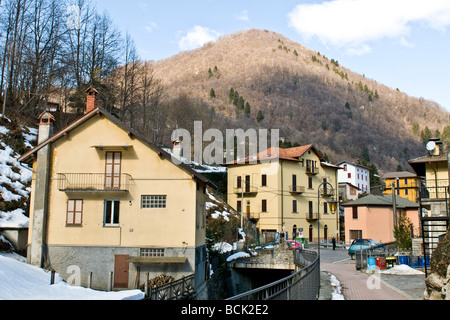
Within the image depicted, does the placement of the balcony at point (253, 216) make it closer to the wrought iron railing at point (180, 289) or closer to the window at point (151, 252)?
the window at point (151, 252)

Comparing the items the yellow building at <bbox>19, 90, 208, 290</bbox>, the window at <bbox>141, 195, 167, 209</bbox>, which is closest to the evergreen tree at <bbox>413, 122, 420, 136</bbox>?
the yellow building at <bbox>19, 90, 208, 290</bbox>

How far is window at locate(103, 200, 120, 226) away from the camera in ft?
81.2

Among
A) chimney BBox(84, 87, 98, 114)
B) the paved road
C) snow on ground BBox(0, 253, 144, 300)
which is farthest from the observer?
chimney BBox(84, 87, 98, 114)

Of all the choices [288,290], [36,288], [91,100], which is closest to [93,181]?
[91,100]

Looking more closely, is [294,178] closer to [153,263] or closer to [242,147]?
[242,147]

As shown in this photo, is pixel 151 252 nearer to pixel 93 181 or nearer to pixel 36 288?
pixel 93 181

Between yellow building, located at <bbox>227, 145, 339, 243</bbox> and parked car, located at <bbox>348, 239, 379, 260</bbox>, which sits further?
yellow building, located at <bbox>227, 145, 339, 243</bbox>

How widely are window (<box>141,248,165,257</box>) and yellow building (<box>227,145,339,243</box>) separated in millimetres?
28385

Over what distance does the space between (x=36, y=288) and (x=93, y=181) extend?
7739mm

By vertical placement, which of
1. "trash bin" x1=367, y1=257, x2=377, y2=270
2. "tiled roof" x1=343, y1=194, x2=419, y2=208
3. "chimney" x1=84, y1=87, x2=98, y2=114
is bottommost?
"trash bin" x1=367, y1=257, x2=377, y2=270

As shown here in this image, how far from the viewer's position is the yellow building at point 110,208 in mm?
23828

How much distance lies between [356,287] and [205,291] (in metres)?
10.6

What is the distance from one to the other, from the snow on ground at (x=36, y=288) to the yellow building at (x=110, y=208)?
1312mm

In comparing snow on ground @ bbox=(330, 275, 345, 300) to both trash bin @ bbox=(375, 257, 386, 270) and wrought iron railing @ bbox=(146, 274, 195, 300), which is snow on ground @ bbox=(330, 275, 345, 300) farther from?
wrought iron railing @ bbox=(146, 274, 195, 300)
